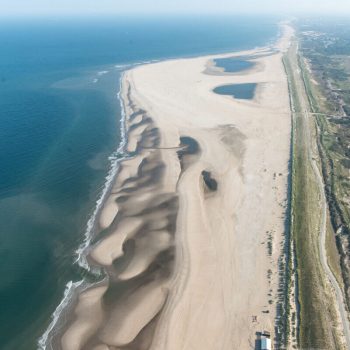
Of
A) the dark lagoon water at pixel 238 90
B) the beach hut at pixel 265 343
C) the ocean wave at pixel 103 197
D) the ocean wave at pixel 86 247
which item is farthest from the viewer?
the dark lagoon water at pixel 238 90

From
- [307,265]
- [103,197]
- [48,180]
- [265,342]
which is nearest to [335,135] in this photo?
[307,265]

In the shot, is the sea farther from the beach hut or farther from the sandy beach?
the beach hut

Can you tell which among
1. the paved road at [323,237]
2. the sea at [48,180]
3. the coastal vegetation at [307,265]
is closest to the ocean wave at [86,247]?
the sea at [48,180]

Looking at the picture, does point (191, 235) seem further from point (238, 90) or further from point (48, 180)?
point (238, 90)

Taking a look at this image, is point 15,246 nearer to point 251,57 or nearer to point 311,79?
point 311,79

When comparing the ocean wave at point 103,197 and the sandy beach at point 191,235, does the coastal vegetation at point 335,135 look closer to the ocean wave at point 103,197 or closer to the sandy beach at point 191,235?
the sandy beach at point 191,235

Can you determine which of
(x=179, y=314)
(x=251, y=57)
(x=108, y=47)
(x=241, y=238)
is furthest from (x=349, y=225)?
(x=108, y=47)

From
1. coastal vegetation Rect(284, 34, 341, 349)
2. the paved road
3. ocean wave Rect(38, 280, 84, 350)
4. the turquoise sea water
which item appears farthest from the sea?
the turquoise sea water
